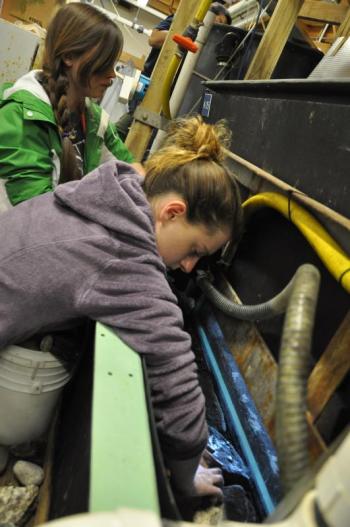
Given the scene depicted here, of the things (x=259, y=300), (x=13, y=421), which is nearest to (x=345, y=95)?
(x=259, y=300)

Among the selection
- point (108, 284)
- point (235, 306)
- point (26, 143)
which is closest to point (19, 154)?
point (26, 143)

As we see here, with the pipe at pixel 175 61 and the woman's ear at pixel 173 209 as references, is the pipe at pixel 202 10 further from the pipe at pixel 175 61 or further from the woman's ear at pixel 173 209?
the woman's ear at pixel 173 209

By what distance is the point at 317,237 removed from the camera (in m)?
0.90

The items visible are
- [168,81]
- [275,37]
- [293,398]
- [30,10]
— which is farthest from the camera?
[30,10]

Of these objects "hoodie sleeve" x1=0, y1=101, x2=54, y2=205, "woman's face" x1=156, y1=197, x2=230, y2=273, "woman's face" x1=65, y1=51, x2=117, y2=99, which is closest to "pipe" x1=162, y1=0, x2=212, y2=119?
"woman's face" x1=65, y1=51, x2=117, y2=99

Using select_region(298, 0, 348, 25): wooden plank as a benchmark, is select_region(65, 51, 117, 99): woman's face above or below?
below

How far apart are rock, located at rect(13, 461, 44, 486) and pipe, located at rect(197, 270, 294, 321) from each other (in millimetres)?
605

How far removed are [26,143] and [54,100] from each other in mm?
204

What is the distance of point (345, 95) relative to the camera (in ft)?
3.08

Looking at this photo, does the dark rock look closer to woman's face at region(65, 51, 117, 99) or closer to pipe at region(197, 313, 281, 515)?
pipe at region(197, 313, 281, 515)

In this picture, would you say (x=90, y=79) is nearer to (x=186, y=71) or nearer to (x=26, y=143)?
(x=26, y=143)

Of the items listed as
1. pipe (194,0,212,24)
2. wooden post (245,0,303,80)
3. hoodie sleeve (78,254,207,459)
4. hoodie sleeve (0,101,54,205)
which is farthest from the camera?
pipe (194,0,212,24)

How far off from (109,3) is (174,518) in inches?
274

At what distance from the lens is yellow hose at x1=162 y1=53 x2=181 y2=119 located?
206 cm
